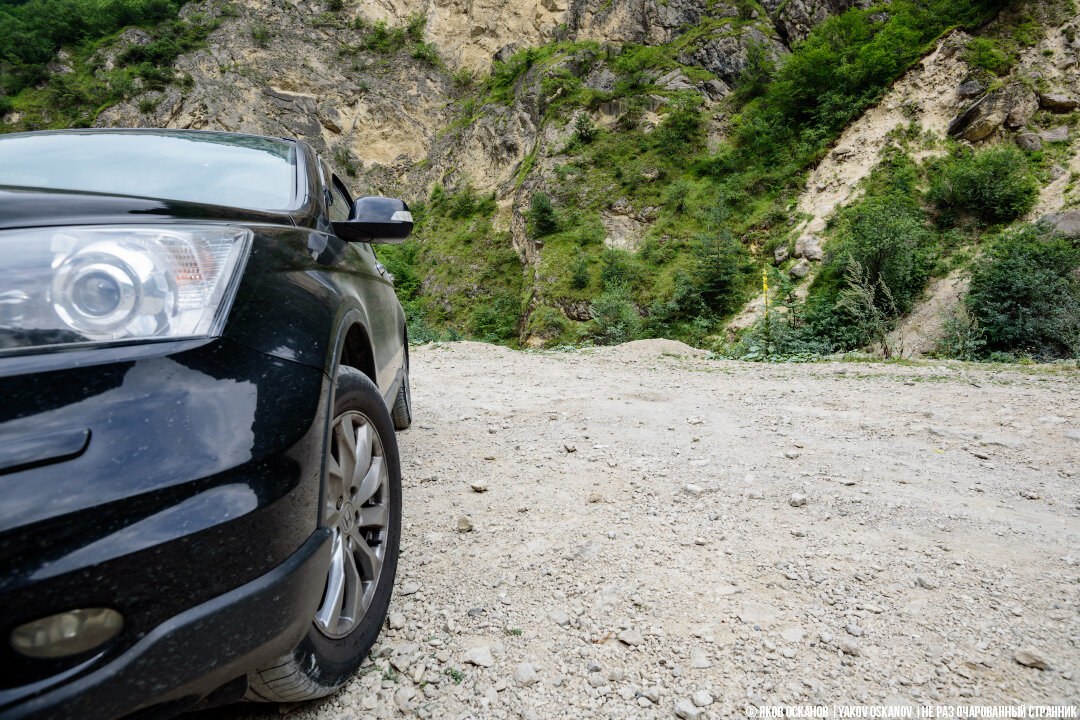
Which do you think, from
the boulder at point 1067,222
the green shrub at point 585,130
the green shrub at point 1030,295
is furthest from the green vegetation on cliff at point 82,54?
the boulder at point 1067,222

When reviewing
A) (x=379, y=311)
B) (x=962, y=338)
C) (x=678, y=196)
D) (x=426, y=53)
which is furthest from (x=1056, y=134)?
(x=426, y=53)

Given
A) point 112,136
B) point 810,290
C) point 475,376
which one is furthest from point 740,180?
point 112,136

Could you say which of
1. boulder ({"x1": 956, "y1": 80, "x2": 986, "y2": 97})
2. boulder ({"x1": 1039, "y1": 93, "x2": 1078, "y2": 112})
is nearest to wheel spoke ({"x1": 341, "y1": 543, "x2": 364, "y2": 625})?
boulder ({"x1": 1039, "y1": 93, "x2": 1078, "y2": 112})

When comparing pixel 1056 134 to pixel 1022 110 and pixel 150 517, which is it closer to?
pixel 1022 110

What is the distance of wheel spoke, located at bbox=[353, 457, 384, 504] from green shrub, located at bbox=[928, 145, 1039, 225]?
17674 millimetres

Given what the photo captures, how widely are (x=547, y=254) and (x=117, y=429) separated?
70.8 ft

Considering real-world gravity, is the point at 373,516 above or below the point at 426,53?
below

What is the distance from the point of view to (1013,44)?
626 inches

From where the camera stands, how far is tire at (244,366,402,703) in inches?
42.9

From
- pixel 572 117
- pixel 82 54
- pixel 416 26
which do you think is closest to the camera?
pixel 572 117

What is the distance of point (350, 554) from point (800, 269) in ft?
54.4

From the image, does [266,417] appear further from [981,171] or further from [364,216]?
[981,171]

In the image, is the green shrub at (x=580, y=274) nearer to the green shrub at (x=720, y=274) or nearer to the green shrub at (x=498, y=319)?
the green shrub at (x=498, y=319)

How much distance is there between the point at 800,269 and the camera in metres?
15.2
